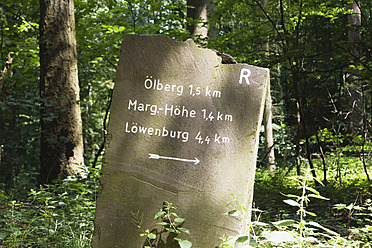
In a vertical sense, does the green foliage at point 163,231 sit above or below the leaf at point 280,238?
below

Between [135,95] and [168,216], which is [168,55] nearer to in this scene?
[135,95]

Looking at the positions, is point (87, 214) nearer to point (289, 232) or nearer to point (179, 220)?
point (179, 220)

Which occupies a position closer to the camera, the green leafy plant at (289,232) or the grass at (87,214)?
the green leafy plant at (289,232)

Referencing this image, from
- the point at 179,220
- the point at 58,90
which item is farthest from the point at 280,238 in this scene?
the point at 58,90

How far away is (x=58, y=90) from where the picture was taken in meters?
5.48

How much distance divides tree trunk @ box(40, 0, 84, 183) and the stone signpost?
9.08ft

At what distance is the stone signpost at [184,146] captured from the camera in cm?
280

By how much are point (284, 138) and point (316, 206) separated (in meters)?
9.65

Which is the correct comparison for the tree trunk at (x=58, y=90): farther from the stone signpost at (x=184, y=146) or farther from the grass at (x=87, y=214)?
the stone signpost at (x=184, y=146)

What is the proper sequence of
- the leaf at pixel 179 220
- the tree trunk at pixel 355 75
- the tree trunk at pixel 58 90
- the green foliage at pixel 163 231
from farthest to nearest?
the tree trunk at pixel 58 90 → the tree trunk at pixel 355 75 → the green foliage at pixel 163 231 → the leaf at pixel 179 220

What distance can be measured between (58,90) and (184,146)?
335 centimetres

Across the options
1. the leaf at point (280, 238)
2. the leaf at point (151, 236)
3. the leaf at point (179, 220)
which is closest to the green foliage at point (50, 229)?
the leaf at point (151, 236)

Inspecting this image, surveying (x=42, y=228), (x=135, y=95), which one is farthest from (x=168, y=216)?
(x=42, y=228)

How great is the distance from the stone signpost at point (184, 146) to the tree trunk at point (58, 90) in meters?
2.77
